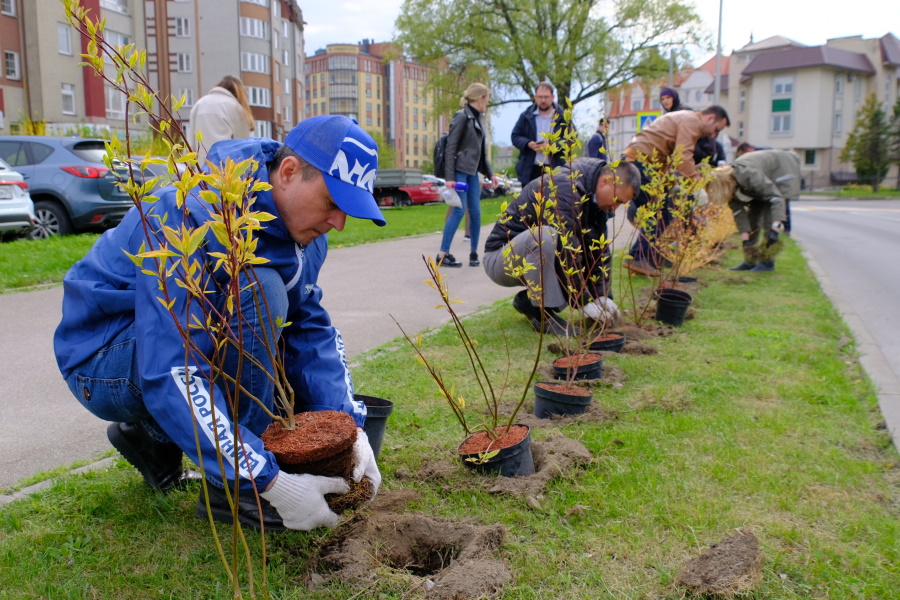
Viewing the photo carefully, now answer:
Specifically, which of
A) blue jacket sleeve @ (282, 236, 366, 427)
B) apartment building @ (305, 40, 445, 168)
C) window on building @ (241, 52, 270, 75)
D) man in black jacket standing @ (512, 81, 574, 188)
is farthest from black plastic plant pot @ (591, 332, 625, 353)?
apartment building @ (305, 40, 445, 168)

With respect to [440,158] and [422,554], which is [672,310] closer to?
[422,554]

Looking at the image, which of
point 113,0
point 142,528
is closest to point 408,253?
point 142,528

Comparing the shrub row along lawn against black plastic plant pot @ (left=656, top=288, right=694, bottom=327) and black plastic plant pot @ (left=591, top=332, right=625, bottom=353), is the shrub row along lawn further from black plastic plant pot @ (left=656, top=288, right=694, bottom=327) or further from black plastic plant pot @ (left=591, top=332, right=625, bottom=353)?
black plastic plant pot @ (left=656, top=288, right=694, bottom=327)

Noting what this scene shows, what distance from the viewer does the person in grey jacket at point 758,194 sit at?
→ 873 cm

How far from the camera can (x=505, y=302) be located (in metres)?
6.55

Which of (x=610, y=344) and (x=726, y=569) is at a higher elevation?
(x=610, y=344)

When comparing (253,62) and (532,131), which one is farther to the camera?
(253,62)

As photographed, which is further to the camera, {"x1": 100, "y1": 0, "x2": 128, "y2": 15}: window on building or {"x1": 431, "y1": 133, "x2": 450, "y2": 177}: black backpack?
{"x1": 100, "y1": 0, "x2": 128, "y2": 15}: window on building

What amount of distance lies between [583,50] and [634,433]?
34.4m

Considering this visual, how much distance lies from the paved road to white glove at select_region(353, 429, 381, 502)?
2.24 metres

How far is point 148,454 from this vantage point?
8.66ft

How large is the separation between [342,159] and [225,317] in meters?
0.57

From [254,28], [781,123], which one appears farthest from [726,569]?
[781,123]

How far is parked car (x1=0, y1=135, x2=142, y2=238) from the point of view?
34.1 ft
